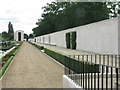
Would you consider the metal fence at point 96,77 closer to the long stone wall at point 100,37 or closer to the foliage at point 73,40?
the long stone wall at point 100,37

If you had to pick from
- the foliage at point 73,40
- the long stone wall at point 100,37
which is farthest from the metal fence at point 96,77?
the foliage at point 73,40

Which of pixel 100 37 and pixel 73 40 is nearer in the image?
pixel 100 37

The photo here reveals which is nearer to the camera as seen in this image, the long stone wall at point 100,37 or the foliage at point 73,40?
the long stone wall at point 100,37

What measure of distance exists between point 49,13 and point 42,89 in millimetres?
63315

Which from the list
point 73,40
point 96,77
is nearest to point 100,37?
point 73,40

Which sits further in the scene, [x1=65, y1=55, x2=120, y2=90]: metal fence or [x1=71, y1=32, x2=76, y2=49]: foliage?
[x1=71, y1=32, x2=76, y2=49]: foliage

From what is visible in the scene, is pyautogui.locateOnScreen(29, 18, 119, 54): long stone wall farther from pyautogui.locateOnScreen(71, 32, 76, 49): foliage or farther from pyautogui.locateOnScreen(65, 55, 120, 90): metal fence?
pyautogui.locateOnScreen(65, 55, 120, 90): metal fence

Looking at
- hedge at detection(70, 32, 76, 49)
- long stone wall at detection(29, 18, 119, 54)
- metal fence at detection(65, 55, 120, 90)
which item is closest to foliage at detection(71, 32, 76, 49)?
hedge at detection(70, 32, 76, 49)

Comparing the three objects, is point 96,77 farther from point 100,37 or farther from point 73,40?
point 73,40

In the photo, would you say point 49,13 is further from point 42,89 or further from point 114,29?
point 42,89

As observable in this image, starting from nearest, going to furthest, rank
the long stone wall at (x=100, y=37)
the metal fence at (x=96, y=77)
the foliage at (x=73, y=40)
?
1. the metal fence at (x=96, y=77)
2. the long stone wall at (x=100, y=37)
3. the foliage at (x=73, y=40)

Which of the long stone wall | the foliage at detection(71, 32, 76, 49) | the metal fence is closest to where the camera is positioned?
the metal fence

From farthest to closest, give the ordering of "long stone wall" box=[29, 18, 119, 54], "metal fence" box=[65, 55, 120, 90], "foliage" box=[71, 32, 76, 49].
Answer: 1. "foliage" box=[71, 32, 76, 49]
2. "long stone wall" box=[29, 18, 119, 54]
3. "metal fence" box=[65, 55, 120, 90]

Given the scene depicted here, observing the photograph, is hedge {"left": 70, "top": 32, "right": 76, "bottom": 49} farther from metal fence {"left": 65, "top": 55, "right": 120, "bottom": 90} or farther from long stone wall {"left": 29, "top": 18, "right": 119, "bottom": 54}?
metal fence {"left": 65, "top": 55, "right": 120, "bottom": 90}
